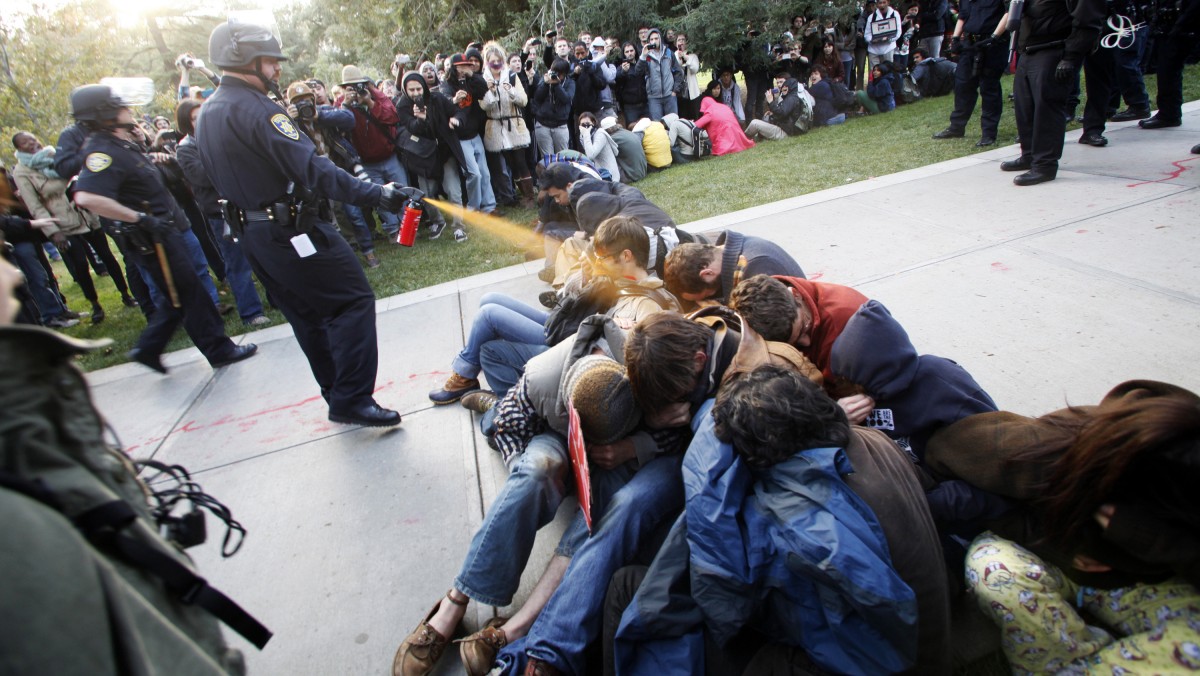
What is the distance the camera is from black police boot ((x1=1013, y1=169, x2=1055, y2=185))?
4.62 meters

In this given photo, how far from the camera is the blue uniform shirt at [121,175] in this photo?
3668 mm

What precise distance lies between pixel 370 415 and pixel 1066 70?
5263 mm

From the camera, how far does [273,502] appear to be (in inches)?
108

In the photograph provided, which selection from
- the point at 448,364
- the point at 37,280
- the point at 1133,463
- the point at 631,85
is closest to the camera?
the point at 1133,463

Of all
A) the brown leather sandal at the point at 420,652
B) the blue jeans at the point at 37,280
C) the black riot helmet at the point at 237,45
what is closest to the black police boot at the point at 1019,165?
the black riot helmet at the point at 237,45

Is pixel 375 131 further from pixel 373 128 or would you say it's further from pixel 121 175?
pixel 121 175

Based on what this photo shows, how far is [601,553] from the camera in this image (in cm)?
176

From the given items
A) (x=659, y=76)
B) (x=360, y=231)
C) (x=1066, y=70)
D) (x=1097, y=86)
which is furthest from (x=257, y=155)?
(x=659, y=76)

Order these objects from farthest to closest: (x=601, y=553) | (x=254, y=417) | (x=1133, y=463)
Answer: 1. (x=254, y=417)
2. (x=601, y=553)
3. (x=1133, y=463)

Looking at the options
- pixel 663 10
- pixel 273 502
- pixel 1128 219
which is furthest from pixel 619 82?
pixel 273 502

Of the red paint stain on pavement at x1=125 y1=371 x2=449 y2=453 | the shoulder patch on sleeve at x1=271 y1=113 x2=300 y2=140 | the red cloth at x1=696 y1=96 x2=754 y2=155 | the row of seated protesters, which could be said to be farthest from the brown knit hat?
the red cloth at x1=696 y1=96 x2=754 y2=155

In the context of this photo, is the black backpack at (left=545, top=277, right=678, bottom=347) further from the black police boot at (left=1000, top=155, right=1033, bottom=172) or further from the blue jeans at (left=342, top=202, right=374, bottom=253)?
the blue jeans at (left=342, top=202, right=374, bottom=253)

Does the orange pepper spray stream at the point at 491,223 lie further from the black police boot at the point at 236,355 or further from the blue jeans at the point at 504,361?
the blue jeans at the point at 504,361

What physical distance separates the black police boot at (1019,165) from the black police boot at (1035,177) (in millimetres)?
309
